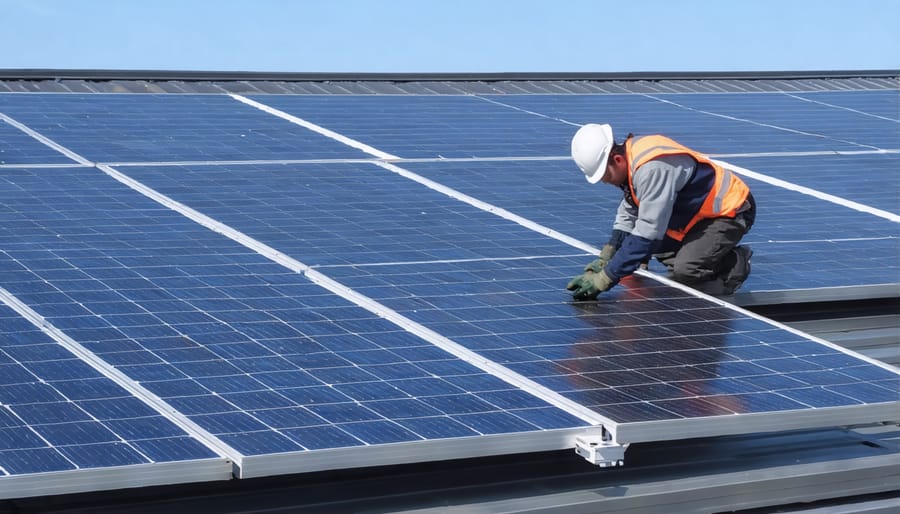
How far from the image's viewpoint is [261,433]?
665 centimetres

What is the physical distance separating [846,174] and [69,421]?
9.66 metres

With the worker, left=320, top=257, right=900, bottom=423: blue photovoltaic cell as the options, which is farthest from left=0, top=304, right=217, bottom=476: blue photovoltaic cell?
the worker

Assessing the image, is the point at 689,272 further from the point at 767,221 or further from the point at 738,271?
the point at 767,221

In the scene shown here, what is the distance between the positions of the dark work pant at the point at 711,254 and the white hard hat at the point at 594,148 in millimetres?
980

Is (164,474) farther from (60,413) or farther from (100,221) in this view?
(100,221)

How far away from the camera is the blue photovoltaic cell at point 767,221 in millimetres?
10791

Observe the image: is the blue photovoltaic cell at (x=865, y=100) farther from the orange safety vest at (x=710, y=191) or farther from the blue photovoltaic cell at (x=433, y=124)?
the orange safety vest at (x=710, y=191)

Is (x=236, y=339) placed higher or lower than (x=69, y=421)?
higher

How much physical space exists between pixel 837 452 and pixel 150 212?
5255 millimetres

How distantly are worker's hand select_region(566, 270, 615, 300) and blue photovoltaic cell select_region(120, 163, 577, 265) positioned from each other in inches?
42.8

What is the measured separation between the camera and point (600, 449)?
7039 mm

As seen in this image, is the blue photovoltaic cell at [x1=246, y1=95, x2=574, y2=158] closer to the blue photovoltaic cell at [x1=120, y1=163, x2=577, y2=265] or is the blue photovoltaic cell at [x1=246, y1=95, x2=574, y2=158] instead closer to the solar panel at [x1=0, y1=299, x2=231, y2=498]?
the blue photovoltaic cell at [x1=120, y1=163, x2=577, y2=265]

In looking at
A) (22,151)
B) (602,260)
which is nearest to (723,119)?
(602,260)

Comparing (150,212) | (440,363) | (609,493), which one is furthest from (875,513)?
(150,212)
